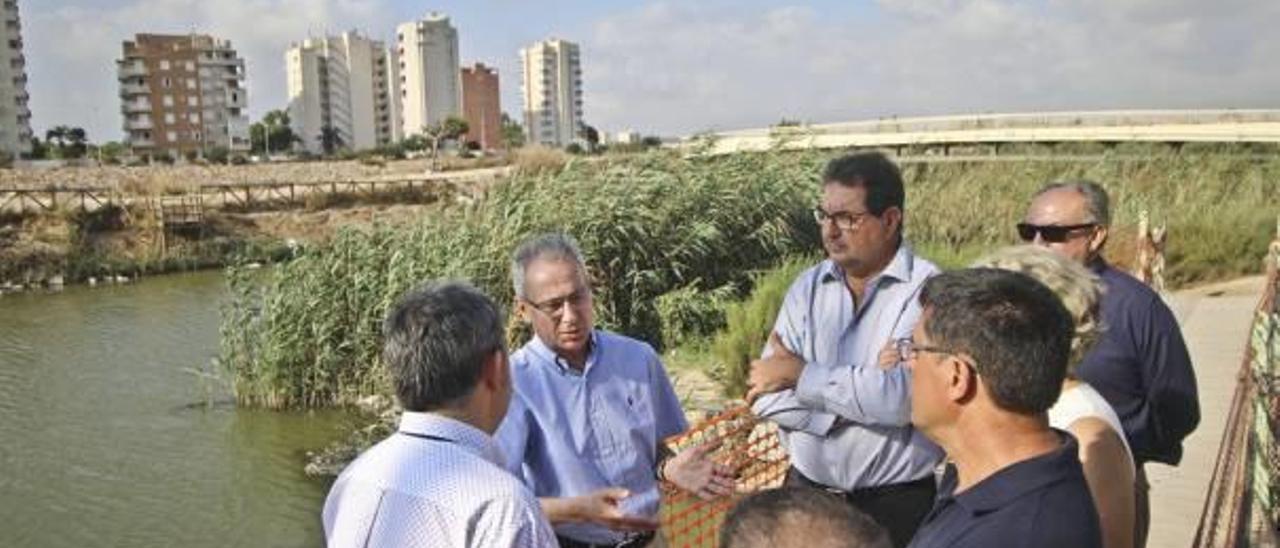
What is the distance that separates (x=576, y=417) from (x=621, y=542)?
0.33 m

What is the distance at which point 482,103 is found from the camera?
97.6 m

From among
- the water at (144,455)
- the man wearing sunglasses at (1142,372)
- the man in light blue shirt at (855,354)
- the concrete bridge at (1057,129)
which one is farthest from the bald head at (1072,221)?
the concrete bridge at (1057,129)

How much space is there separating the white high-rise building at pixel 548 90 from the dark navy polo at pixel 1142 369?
115674mm

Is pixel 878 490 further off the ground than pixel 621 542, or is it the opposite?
pixel 878 490

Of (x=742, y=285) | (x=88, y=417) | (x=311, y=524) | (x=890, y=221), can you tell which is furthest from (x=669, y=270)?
(x=890, y=221)

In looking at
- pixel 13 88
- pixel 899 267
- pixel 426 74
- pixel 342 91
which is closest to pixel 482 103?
pixel 426 74

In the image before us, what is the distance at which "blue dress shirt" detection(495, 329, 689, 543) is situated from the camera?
242 cm

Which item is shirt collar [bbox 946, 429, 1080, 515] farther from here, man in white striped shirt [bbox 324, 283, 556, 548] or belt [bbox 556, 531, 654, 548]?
belt [bbox 556, 531, 654, 548]

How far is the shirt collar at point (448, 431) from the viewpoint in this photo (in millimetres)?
1648

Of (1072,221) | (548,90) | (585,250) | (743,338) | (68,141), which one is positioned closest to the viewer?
(1072,221)

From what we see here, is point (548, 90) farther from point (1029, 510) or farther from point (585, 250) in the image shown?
point (1029, 510)

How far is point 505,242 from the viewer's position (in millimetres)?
9531

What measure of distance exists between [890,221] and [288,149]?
75.2 metres

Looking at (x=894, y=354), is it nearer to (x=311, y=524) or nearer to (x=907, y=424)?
(x=907, y=424)
